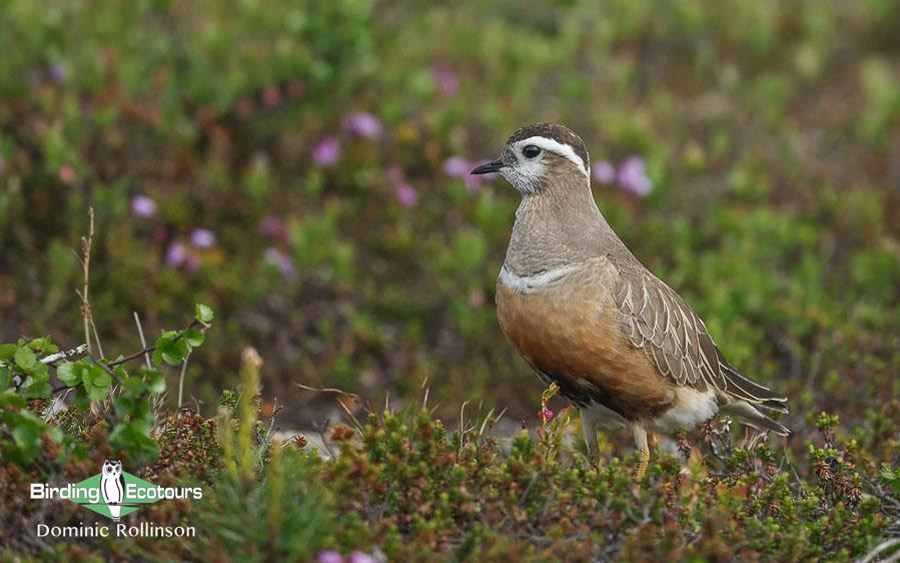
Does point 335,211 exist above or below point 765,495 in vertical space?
above

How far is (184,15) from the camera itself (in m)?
9.64

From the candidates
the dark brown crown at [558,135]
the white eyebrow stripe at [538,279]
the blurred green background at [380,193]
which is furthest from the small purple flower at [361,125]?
the white eyebrow stripe at [538,279]

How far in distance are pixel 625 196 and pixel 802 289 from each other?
1534 mm

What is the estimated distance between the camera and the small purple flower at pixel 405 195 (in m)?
8.71

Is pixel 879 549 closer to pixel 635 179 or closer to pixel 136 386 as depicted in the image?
pixel 136 386

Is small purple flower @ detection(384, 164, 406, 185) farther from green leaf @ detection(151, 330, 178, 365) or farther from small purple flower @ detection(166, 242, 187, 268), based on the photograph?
green leaf @ detection(151, 330, 178, 365)

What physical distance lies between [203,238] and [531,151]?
2.76m

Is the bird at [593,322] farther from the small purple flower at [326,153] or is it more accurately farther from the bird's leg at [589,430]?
the small purple flower at [326,153]

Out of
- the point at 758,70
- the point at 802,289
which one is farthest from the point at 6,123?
the point at 758,70

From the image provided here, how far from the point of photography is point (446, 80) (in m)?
9.81

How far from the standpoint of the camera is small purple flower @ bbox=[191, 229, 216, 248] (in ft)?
26.2

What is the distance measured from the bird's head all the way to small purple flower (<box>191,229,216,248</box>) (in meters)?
2.63

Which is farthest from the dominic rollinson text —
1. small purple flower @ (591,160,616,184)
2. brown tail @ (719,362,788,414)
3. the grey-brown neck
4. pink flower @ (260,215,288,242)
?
small purple flower @ (591,160,616,184)

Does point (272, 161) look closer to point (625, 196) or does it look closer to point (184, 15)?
point (184, 15)
